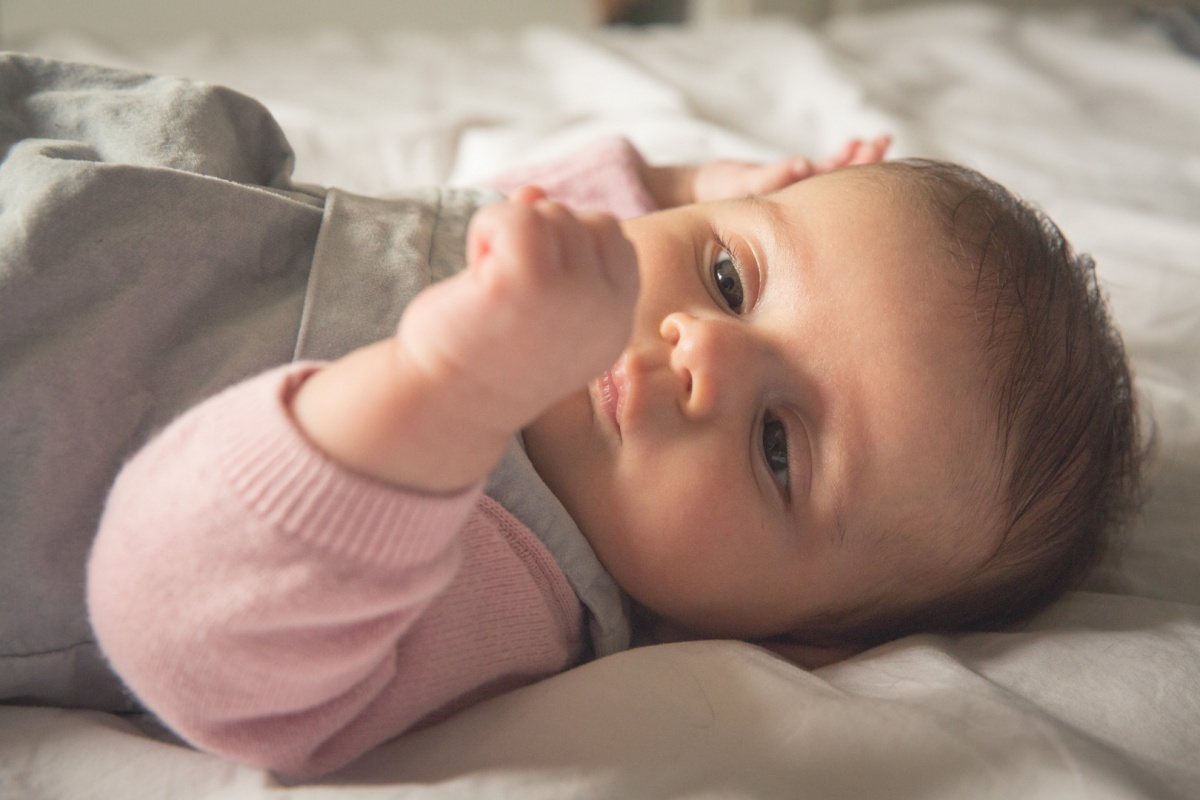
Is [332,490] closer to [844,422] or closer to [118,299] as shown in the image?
[118,299]

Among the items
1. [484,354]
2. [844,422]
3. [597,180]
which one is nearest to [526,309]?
[484,354]

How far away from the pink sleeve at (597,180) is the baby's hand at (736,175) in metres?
0.04

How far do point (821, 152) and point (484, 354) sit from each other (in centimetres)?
119

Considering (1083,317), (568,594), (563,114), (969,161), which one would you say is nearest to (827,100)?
(969,161)

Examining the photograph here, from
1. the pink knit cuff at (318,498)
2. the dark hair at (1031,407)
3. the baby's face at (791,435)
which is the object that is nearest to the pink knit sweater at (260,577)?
the pink knit cuff at (318,498)

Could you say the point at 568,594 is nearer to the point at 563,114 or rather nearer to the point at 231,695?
the point at 231,695

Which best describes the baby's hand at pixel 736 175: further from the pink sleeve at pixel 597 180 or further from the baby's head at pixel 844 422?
the baby's head at pixel 844 422

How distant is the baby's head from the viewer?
76cm

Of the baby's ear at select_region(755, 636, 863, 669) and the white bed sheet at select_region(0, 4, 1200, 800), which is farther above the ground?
the white bed sheet at select_region(0, 4, 1200, 800)

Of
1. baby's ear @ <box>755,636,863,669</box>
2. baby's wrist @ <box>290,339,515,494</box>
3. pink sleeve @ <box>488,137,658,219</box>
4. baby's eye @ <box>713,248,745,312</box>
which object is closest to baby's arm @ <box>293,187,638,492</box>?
baby's wrist @ <box>290,339,515,494</box>

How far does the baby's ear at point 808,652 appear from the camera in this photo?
2.79 ft

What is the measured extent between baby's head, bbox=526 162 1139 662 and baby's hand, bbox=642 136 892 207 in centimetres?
32

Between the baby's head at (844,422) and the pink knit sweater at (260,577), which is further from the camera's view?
the baby's head at (844,422)

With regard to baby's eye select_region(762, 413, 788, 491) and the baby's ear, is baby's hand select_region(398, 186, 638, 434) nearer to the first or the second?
baby's eye select_region(762, 413, 788, 491)
